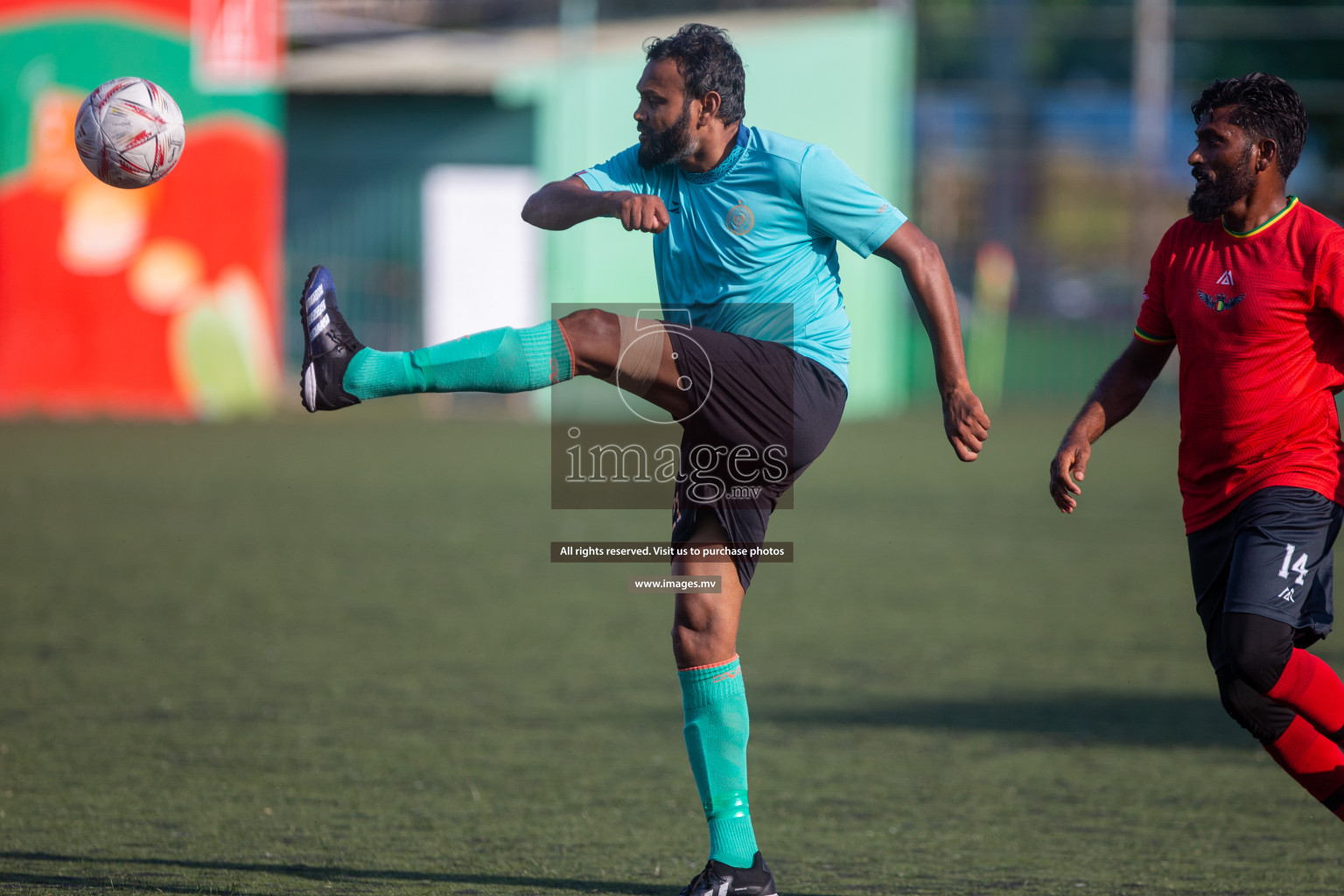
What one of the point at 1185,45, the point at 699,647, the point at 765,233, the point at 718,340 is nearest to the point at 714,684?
the point at 699,647

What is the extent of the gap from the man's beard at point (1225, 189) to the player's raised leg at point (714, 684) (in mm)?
1566

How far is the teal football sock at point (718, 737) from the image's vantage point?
14.8 feet

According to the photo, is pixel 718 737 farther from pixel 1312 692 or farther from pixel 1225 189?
pixel 1225 189

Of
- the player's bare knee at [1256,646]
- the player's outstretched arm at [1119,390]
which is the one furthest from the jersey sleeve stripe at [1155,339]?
the player's bare knee at [1256,646]

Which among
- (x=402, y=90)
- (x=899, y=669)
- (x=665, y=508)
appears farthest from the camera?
(x=402, y=90)

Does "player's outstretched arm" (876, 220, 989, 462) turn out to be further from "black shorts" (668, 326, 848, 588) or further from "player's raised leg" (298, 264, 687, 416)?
"player's raised leg" (298, 264, 687, 416)

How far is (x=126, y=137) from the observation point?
16.2 ft

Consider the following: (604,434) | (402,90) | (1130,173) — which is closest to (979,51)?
(1130,173)

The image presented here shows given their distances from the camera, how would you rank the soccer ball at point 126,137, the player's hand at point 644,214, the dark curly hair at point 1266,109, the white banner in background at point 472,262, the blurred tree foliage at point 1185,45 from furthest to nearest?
the blurred tree foliage at point 1185,45 → the white banner in background at point 472,262 → the soccer ball at point 126,137 → the dark curly hair at point 1266,109 → the player's hand at point 644,214

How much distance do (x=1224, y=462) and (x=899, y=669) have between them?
3766mm

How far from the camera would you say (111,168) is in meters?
4.95

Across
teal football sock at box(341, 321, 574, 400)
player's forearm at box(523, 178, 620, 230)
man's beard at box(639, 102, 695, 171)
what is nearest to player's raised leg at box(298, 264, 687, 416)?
teal football sock at box(341, 321, 574, 400)

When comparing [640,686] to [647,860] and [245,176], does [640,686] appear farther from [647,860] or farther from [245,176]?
[245,176]

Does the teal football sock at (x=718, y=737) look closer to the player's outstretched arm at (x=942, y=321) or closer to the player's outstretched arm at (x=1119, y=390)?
the player's outstretched arm at (x=942, y=321)
